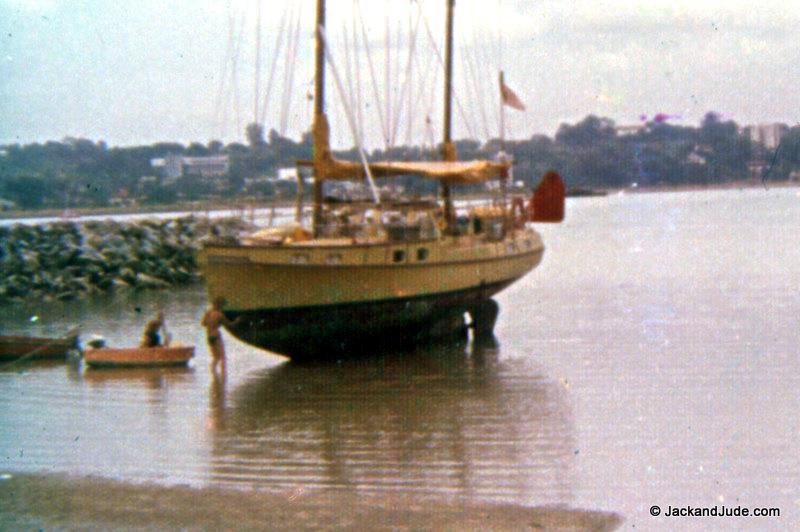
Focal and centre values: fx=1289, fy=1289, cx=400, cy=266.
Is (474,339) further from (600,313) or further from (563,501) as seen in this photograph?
(563,501)

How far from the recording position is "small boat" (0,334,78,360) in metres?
23.8

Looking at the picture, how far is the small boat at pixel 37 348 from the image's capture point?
935 inches

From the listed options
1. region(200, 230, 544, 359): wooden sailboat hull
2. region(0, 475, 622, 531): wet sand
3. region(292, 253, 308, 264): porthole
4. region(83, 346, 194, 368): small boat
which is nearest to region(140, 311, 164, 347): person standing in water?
region(83, 346, 194, 368): small boat

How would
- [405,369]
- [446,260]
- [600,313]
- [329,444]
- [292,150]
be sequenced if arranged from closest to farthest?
[329,444], [405,369], [446,260], [600,313], [292,150]

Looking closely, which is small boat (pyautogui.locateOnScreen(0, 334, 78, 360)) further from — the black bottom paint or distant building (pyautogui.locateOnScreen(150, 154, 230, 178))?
distant building (pyautogui.locateOnScreen(150, 154, 230, 178))

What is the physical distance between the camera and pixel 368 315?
22.6m

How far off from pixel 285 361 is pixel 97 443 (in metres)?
7.72

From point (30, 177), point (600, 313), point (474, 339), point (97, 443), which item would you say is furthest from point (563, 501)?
point (30, 177)

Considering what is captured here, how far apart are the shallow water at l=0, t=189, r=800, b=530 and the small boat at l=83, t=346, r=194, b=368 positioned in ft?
0.96

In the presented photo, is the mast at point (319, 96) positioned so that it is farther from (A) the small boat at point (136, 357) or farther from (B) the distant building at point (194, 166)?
(B) the distant building at point (194, 166)

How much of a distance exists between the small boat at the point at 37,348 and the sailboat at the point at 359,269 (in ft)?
12.6

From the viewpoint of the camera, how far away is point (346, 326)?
22.5 metres
